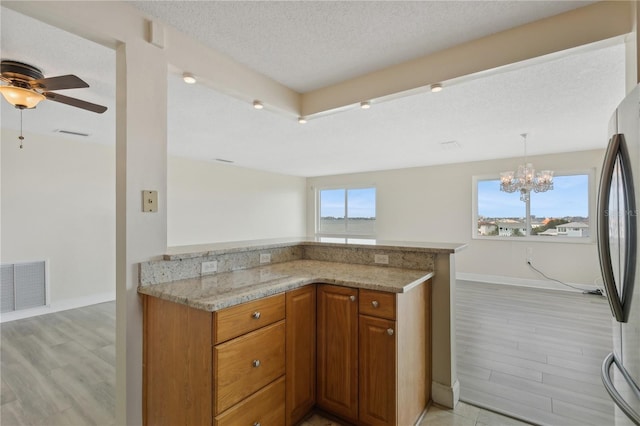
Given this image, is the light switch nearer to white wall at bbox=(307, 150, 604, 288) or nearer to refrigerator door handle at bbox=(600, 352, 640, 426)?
refrigerator door handle at bbox=(600, 352, 640, 426)

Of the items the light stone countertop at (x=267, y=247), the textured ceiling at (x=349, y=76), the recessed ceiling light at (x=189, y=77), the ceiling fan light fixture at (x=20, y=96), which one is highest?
the textured ceiling at (x=349, y=76)

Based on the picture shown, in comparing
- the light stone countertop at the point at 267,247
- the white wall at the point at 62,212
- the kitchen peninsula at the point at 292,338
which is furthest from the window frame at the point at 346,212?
the kitchen peninsula at the point at 292,338

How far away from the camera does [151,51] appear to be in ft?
6.03

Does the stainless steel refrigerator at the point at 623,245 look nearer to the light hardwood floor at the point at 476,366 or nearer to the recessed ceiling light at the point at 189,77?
the light hardwood floor at the point at 476,366

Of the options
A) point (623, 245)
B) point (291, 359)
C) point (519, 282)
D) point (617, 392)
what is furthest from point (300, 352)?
point (519, 282)

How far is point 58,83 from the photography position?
85.2 inches

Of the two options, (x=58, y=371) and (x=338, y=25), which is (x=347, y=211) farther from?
(x=58, y=371)

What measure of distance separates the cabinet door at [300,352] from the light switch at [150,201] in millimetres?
950

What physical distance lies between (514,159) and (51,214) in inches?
298

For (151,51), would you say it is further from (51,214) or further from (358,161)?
(358,161)

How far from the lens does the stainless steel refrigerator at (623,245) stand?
0.97 meters

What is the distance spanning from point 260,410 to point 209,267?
90 centimetres

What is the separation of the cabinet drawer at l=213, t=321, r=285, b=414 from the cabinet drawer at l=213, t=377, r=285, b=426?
0.03 metres

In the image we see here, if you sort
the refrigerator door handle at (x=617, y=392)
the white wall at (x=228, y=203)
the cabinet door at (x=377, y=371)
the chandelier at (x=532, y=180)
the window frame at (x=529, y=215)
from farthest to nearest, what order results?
the white wall at (x=228, y=203) → the window frame at (x=529, y=215) → the chandelier at (x=532, y=180) → the cabinet door at (x=377, y=371) → the refrigerator door handle at (x=617, y=392)
